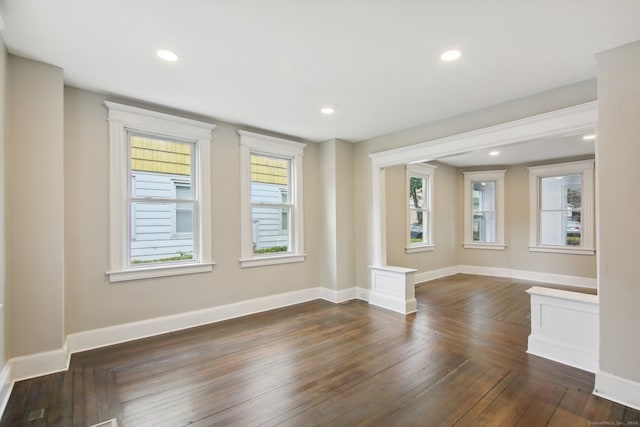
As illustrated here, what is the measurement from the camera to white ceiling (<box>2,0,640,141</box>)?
6.29 ft

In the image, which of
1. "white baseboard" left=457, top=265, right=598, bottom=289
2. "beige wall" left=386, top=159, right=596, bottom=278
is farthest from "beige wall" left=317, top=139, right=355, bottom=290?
"white baseboard" left=457, top=265, right=598, bottom=289

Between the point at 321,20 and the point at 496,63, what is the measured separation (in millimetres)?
1573

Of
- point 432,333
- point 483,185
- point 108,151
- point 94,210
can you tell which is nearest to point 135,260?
point 94,210

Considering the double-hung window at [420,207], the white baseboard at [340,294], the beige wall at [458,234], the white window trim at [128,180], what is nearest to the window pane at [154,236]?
the white window trim at [128,180]

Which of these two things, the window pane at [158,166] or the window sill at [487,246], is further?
the window sill at [487,246]

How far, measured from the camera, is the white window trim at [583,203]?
5.86 metres

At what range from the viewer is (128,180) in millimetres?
3381

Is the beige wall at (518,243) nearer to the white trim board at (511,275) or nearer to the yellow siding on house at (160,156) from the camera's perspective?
the white trim board at (511,275)

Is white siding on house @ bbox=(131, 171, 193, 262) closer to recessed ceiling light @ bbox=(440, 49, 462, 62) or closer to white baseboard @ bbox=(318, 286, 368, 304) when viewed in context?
white baseboard @ bbox=(318, 286, 368, 304)

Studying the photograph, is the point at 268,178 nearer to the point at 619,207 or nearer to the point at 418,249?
the point at 418,249

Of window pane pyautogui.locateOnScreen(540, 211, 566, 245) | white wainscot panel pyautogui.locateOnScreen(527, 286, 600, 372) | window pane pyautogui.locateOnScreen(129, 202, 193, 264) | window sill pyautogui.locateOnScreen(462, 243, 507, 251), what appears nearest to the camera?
white wainscot panel pyautogui.locateOnScreen(527, 286, 600, 372)

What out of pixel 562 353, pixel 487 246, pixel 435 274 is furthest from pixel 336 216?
pixel 487 246

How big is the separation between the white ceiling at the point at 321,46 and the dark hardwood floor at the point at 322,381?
2.65 meters

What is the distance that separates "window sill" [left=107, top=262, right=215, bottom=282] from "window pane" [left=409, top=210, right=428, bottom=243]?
167 inches
